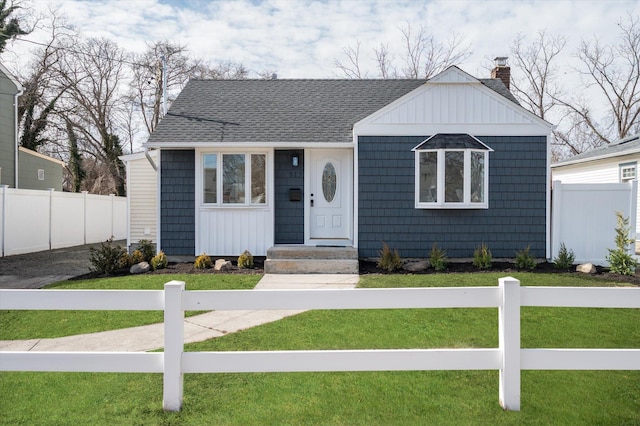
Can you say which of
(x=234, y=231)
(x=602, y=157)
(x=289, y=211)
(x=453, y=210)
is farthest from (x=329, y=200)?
(x=602, y=157)

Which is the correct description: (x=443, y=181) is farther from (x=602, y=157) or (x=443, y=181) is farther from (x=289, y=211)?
(x=602, y=157)

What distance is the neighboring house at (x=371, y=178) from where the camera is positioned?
966cm

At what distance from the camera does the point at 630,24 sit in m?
25.6

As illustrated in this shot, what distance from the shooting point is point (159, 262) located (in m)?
9.47

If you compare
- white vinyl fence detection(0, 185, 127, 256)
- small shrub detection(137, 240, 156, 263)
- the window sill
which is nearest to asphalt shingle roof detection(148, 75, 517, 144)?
the window sill

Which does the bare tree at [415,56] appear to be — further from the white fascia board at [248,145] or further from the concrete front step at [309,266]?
the concrete front step at [309,266]

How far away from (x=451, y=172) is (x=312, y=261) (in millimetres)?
3564

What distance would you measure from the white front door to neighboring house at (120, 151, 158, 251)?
4.15 m

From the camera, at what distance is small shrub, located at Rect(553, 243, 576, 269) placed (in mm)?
9234

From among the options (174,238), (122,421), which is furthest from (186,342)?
(174,238)

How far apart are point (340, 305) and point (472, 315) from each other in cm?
343

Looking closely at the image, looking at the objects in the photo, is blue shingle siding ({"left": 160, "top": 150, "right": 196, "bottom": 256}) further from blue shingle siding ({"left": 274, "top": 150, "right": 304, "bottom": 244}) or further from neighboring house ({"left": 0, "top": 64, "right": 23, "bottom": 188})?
neighboring house ({"left": 0, "top": 64, "right": 23, "bottom": 188})

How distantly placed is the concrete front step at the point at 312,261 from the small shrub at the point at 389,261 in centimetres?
54

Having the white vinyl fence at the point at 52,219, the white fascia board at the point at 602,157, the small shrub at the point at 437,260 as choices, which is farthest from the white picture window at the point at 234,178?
the white fascia board at the point at 602,157
